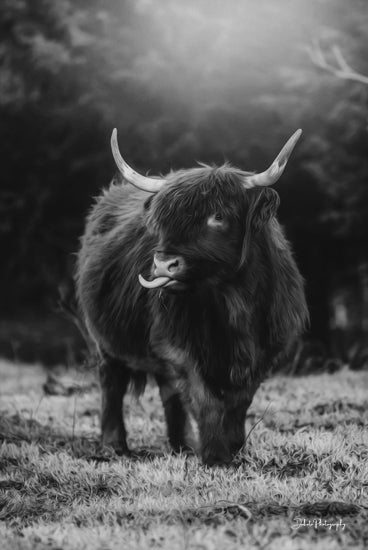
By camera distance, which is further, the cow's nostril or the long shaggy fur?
the long shaggy fur

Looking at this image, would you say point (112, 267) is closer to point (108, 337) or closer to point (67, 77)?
point (108, 337)

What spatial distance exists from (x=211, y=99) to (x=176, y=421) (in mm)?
6649

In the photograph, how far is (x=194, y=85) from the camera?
1112 centimetres

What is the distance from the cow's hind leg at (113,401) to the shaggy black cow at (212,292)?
474mm

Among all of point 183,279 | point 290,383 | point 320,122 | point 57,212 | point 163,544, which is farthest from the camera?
point 57,212

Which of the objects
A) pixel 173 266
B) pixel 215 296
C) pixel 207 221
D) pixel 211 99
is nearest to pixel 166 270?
pixel 173 266

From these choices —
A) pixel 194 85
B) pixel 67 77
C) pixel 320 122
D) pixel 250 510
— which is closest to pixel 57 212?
pixel 67 77

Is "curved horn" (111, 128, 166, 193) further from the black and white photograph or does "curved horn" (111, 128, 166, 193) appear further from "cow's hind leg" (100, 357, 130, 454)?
"cow's hind leg" (100, 357, 130, 454)

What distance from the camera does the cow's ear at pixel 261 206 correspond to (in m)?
4.42

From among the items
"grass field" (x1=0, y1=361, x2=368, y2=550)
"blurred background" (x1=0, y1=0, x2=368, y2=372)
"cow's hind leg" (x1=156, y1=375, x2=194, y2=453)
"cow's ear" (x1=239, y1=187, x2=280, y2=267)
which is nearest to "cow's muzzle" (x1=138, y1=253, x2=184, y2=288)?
"cow's ear" (x1=239, y1=187, x2=280, y2=267)

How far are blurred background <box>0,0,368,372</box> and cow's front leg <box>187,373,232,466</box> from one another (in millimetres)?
5993

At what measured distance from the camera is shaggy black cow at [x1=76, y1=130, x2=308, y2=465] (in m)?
4.28

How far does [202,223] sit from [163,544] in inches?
70.5

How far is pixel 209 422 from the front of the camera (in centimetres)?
453
